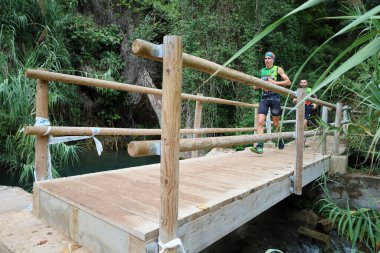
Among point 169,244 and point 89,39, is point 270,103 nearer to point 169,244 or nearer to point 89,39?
point 169,244

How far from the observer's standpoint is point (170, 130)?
50.9 inches

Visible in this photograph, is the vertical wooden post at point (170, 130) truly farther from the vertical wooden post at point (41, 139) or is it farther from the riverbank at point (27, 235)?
the vertical wooden post at point (41, 139)

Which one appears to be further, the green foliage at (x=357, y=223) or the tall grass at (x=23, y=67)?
the tall grass at (x=23, y=67)

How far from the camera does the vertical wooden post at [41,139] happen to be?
7.30 feet

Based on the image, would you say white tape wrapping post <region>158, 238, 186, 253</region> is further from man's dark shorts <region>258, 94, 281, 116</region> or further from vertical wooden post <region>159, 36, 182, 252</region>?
man's dark shorts <region>258, 94, 281, 116</region>

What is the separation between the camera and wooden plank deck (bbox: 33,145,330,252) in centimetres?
153

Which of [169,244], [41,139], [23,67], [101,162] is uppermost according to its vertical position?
[23,67]

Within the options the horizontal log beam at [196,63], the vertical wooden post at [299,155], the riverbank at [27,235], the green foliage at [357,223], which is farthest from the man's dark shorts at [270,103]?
the riverbank at [27,235]

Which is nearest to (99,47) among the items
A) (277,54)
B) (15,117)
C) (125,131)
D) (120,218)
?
(15,117)

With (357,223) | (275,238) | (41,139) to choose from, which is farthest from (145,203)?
(275,238)

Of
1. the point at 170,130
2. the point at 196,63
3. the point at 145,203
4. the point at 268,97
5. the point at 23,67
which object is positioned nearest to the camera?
the point at 170,130

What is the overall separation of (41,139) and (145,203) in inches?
39.2

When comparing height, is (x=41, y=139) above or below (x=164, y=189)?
above

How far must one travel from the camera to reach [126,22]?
934 cm
